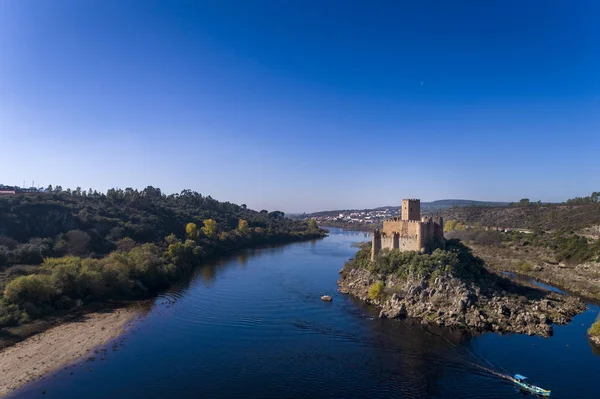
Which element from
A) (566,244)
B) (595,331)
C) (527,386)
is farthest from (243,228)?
(527,386)

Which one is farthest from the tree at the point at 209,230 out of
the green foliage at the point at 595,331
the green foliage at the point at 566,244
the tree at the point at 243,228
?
the green foliage at the point at 595,331

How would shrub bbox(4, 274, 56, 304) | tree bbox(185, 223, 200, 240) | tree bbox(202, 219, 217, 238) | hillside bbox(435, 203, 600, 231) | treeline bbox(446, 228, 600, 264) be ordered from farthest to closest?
hillside bbox(435, 203, 600, 231) → tree bbox(202, 219, 217, 238) → tree bbox(185, 223, 200, 240) → treeline bbox(446, 228, 600, 264) → shrub bbox(4, 274, 56, 304)

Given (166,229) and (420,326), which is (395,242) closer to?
(420,326)

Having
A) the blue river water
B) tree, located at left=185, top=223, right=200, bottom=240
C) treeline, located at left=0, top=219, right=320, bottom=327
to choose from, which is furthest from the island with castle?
tree, located at left=185, top=223, right=200, bottom=240

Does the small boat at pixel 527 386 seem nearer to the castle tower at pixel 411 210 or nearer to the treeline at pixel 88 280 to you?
the castle tower at pixel 411 210

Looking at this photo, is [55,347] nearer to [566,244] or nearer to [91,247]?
[91,247]

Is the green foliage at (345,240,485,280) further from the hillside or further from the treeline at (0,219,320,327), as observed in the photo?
the hillside

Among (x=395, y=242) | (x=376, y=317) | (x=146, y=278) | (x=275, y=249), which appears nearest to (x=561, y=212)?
(x=275, y=249)
